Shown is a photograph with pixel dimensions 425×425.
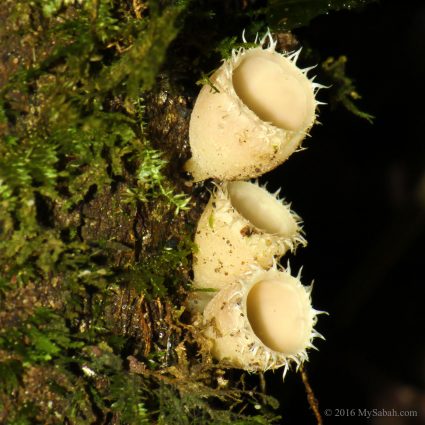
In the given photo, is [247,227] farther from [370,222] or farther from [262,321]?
[370,222]

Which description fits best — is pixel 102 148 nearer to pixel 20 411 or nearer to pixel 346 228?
pixel 20 411

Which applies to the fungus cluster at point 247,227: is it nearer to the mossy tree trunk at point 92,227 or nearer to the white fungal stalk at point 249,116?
the white fungal stalk at point 249,116

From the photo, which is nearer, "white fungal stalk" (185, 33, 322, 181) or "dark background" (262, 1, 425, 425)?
"white fungal stalk" (185, 33, 322, 181)

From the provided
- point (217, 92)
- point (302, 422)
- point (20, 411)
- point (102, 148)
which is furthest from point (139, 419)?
point (302, 422)

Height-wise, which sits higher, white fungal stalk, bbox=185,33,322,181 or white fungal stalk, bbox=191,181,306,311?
white fungal stalk, bbox=185,33,322,181

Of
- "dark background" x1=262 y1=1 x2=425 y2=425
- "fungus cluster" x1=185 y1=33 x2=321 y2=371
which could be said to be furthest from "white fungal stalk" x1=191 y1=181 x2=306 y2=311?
"dark background" x1=262 y1=1 x2=425 y2=425

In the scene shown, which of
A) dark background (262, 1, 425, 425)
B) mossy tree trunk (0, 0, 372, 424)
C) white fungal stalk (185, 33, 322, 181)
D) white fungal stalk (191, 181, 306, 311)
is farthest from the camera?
dark background (262, 1, 425, 425)

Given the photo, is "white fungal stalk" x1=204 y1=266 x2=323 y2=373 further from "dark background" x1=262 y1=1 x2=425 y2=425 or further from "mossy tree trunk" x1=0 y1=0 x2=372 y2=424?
"dark background" x1=262 y1=1 x2=425 y2=425

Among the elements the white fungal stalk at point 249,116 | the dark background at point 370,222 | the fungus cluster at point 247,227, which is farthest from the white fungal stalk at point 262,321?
Result: the dark background at point 370,222
